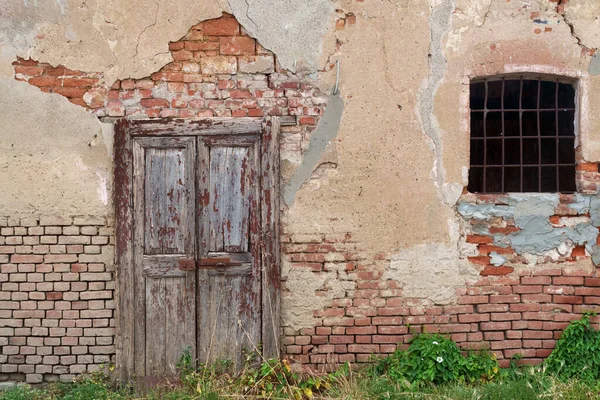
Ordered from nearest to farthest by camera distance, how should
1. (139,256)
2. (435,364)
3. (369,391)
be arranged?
1. (369,391)
2. (435,364)
3. (139,256)

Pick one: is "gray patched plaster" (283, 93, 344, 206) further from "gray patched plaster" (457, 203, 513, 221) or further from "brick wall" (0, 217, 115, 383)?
"brick wall" (0, 217, 115, 383)

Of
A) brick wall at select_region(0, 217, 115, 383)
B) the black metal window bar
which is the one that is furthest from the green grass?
the black metal window bar

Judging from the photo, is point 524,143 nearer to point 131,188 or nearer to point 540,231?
point 540,231

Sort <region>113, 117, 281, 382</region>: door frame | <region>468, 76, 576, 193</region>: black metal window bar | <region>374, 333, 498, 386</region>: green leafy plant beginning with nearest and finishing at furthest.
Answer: <region>374, 333, 498, 386</region>: green leafy plant, <region>113, 117, 281, 382</region>: door frame, <region>468, 76, 576, 193</region>: black metal window bar

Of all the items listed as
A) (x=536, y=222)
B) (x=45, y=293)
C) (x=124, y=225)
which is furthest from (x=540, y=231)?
(x=45, y=293)

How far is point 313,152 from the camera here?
441cm

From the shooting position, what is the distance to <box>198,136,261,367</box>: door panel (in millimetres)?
4371

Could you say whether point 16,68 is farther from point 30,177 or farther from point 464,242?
point 464,242

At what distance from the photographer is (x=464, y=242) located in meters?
4.45

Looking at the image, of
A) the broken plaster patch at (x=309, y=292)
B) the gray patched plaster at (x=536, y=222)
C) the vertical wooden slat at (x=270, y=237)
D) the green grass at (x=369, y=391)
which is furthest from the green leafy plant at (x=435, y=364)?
the vertical wooden slat at (x=270, y=237)

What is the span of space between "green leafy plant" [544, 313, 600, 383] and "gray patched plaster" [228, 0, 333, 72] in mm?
2917

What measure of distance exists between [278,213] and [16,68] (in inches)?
92.4

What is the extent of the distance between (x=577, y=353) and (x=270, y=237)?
2570 millimetres

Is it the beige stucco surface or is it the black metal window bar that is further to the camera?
the black metal window bar
